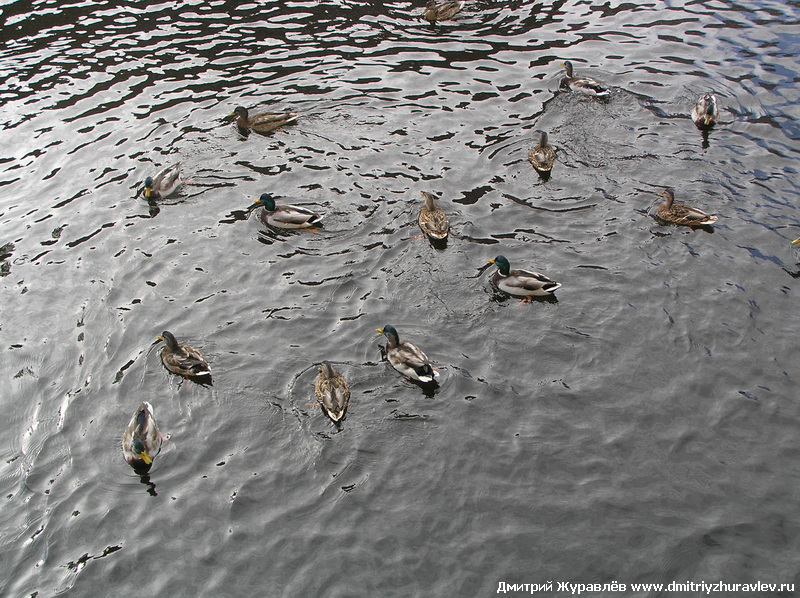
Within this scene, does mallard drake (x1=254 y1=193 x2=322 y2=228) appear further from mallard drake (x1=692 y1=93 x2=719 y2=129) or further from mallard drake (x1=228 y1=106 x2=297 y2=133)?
mallard drake (x1=692 y1=93 x2=719 y2=129)

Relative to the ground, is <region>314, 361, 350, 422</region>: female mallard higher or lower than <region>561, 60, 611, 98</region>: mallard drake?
lower

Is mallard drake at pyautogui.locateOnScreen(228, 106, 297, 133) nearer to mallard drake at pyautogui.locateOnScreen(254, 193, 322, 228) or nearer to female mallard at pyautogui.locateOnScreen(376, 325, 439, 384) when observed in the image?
mallard drake at pyautogui.locateOnScreen(254, 193, 322, 228)

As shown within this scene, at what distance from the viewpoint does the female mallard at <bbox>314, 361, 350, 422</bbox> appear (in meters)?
10.5

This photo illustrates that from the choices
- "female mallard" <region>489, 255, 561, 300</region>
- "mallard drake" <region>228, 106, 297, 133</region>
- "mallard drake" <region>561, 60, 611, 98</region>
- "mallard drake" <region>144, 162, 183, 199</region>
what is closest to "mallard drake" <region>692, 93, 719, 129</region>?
"mallard drake" <region>561, 60, 611, 98</region>

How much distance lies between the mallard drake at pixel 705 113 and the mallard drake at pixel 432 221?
6936mm

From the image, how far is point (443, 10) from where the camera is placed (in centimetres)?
2162

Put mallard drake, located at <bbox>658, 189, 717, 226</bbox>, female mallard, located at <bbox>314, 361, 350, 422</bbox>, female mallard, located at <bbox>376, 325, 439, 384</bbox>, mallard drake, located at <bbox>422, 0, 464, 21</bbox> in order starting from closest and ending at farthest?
female mallard, located at <bbox>314, 361, 350, 422</bbox> < female mallard, located at <bbox>376, 325, 439, 384</bbox> < mallard drake, located at <bbox>658, 189, 717, 226</bbox> < mallard drake, located at <bbox>422, 0, 464, 21</bbox>

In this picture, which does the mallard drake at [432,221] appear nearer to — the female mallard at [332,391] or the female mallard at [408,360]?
the female mallard at [408,360]

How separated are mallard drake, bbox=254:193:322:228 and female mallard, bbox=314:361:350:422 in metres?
4.40

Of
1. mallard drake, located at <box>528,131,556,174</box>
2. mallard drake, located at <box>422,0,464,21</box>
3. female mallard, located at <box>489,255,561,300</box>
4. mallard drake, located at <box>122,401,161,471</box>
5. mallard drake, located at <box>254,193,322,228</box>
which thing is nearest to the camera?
mallard drake, located at <box>122,401,161,471</box>

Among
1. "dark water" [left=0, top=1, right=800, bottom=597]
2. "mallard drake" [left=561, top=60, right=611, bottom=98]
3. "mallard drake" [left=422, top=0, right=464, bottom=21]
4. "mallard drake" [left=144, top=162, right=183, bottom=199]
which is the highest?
"mallard drake" [left=422, top=0, right=464, bottom=21]

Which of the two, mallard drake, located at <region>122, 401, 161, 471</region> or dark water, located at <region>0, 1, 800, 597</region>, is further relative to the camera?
mallard drake, located at <region>122, 401, 161, 471</region>

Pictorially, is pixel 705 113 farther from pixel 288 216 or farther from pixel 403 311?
pixel 288 216

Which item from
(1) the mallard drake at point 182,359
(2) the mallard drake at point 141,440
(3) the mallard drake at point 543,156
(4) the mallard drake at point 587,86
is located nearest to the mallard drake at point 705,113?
(4) the mallard drake at point 587,86
